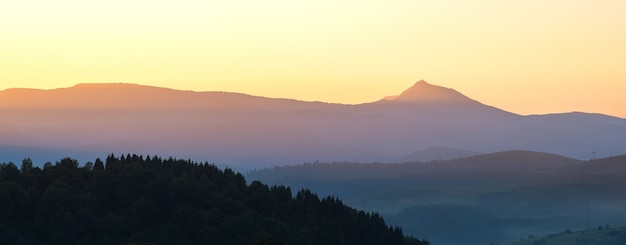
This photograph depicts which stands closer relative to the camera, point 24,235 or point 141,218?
point 24,235

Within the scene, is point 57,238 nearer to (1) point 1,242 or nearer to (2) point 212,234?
(1) point 1,242

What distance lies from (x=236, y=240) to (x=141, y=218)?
70.4ft

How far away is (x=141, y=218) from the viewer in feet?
638

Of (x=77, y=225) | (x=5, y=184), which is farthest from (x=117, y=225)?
(x=5, y=184)

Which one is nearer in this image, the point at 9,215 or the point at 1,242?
the point at 1,242

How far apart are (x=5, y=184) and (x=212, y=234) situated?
109 ft

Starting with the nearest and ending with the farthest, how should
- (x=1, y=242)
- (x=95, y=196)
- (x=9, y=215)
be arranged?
(x=1, y=242), (x=9, y=215), (x=95, y=196)

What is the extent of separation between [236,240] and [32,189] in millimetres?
34699

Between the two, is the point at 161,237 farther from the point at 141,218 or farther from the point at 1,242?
the point at 1,242

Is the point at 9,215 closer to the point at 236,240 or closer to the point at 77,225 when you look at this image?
the point at 77,225

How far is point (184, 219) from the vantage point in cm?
19325

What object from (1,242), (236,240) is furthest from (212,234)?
(1,242)

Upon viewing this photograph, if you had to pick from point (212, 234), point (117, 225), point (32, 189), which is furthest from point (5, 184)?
point (212, 234)

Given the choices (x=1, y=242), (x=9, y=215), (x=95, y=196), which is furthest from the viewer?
(x=95, y=196)
